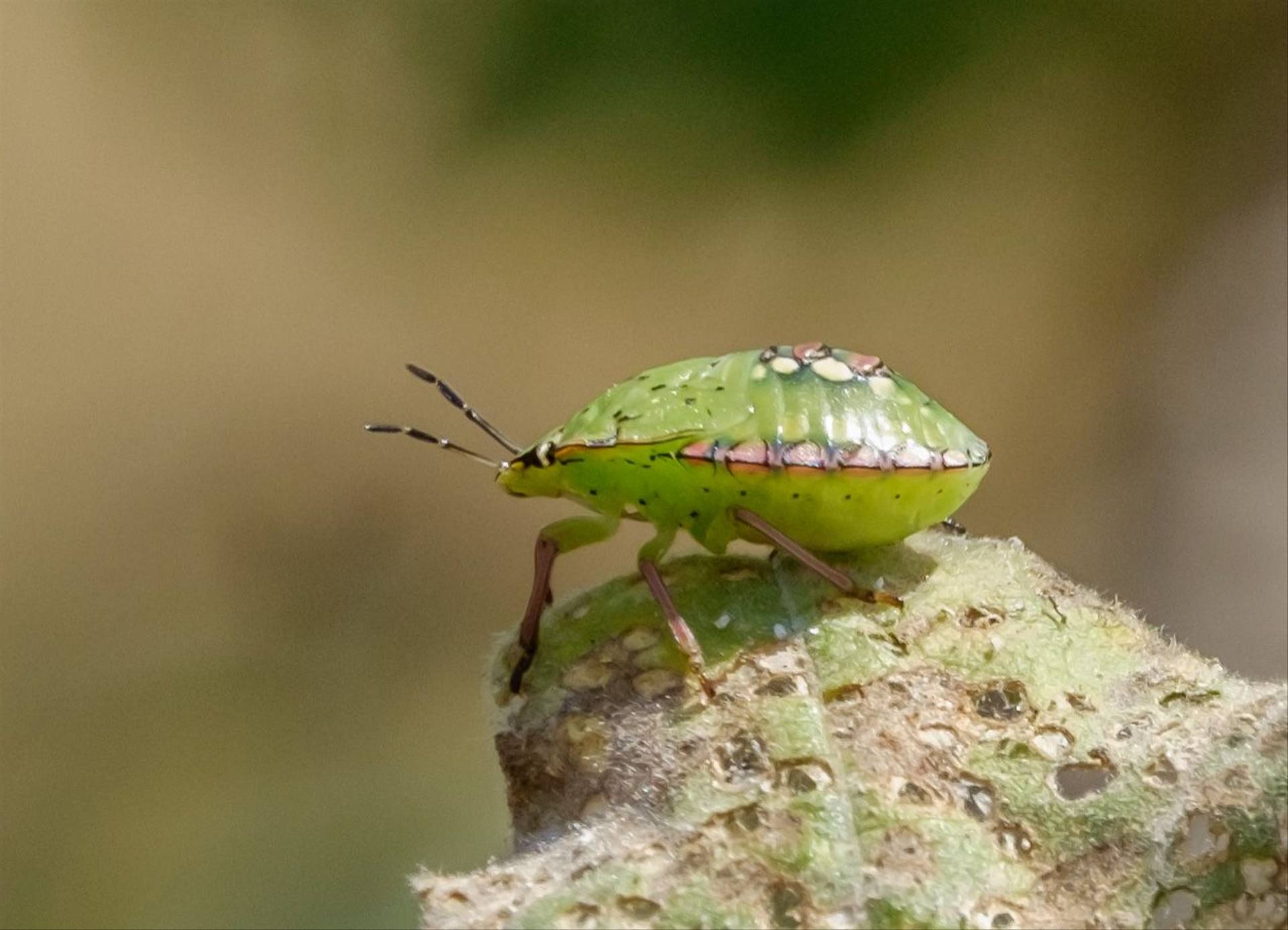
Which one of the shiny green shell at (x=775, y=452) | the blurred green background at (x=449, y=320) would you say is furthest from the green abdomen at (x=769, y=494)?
the blurred green background at (x=449, y=320)

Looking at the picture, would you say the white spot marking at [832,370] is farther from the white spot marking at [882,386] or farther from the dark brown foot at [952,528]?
the dark brown foot at [952,528]

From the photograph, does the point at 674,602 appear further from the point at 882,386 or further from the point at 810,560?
Answer: the point at 882,386

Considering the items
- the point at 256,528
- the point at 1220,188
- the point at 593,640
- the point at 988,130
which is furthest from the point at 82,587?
the point at 1220,188

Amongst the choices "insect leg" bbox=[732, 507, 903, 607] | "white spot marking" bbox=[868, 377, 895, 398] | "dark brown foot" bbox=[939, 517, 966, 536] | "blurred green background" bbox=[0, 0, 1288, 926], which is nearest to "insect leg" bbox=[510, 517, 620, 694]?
"insect leg" bbox=[732, 507, 903, 607]

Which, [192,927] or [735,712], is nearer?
[735,712]

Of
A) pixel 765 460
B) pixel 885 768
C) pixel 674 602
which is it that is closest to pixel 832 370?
pixel 765 460

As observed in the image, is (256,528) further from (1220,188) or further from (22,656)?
(1220,188)

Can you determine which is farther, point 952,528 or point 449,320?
point 449,320
